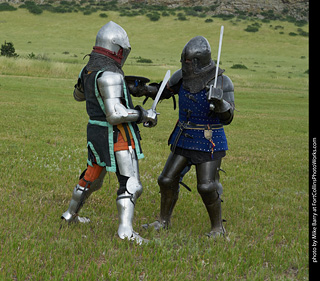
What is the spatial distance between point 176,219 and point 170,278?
2.07m

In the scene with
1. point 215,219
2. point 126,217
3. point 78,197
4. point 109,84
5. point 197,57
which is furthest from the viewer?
point 215,219

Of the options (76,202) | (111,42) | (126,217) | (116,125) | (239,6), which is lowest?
(239,6)

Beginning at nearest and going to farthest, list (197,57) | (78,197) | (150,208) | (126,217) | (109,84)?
(109,84), (126,217), (197,57), (78,197), (150,208)

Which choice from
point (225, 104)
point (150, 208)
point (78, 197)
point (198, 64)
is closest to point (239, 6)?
point (150, 208)

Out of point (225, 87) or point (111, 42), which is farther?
point (225, 87)

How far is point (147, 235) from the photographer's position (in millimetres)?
5793

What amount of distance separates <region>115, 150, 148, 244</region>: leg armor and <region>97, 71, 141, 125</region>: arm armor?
47cm

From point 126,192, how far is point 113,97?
122 cm

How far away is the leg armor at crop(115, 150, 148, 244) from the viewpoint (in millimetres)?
5367

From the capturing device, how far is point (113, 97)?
5.17 metres

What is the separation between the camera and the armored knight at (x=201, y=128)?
5664mm

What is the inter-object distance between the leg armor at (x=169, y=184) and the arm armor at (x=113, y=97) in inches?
43.0

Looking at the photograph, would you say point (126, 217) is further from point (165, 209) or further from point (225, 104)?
point (225, 104)
